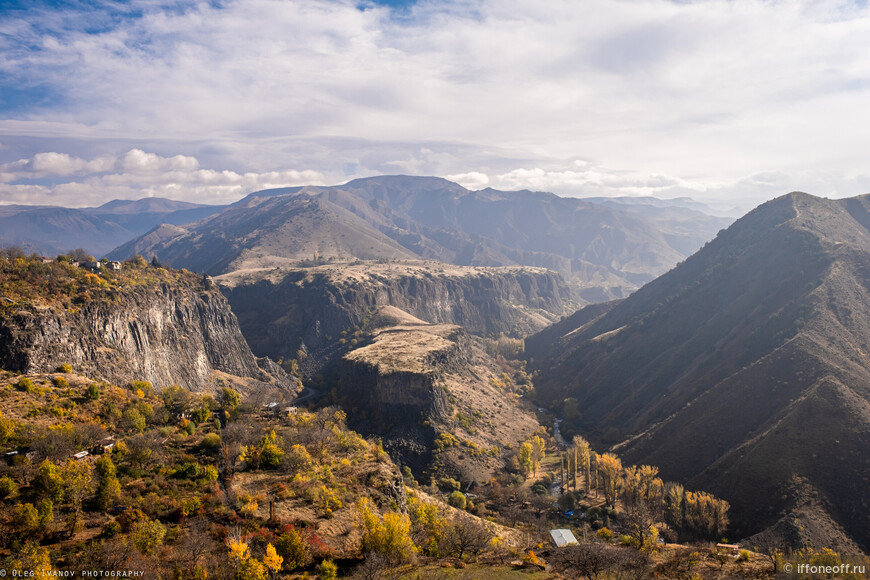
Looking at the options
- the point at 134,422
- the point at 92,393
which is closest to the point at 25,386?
the point at 92,393

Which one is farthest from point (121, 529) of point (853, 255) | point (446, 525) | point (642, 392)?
point (853, 255)

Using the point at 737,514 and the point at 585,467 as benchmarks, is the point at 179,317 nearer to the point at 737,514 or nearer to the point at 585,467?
the point at 585,467

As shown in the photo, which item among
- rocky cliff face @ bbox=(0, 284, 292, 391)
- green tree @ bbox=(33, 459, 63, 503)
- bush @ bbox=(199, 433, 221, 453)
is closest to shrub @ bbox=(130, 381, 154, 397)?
rocky cliff face @ bbox=(0, 284, 292, 391)

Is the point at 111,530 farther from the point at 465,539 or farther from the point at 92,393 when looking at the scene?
the point at 465,539

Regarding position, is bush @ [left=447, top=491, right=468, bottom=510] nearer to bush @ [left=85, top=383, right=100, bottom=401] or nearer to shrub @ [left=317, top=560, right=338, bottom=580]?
shrub @ [left=317, top=560, right=338, bottom=580]

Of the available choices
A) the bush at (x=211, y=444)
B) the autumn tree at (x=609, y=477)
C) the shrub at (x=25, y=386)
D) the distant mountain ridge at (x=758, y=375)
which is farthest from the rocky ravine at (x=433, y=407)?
the shrub at (x=25, y=386)
